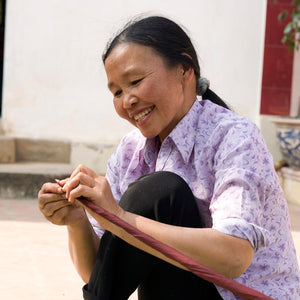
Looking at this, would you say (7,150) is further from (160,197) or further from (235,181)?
(235,181)

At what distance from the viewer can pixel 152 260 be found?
1679mm

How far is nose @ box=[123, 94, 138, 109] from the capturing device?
1.72m

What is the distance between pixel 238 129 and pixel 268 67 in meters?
4.01

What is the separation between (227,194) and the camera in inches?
60.9

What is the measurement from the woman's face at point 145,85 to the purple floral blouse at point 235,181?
0.21 ft

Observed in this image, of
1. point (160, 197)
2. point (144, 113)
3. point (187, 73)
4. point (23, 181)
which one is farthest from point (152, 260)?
point (23, 181)

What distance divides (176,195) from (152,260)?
0.18 m

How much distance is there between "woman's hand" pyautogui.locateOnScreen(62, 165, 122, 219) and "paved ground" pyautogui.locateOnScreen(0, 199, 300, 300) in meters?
1.21

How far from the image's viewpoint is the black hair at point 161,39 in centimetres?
173

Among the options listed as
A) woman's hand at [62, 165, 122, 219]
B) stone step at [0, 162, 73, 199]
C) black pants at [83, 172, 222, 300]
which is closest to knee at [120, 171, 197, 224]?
black pants at [83, 172, 222, 300]

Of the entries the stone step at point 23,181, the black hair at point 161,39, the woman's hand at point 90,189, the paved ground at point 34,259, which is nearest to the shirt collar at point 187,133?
the black hair at point 161,39

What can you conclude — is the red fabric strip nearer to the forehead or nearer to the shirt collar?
the shirt collar

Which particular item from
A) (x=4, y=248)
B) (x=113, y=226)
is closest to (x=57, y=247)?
(x=4, y=248)

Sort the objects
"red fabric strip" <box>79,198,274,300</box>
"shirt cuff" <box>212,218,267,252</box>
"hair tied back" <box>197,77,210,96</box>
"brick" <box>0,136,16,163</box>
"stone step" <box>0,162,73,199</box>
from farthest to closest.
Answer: "brick" <box>0,136,16,163</box> < "stone step" <box>0,162,73,199</box> < "hair tied back" <box>197,77,210,96</box> < "shirt cuff" <box>212,218,267,252</box> < "red fabric strip" <box>79,198,274,300</box>
